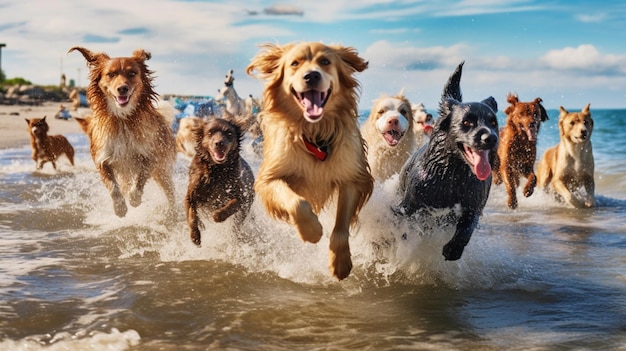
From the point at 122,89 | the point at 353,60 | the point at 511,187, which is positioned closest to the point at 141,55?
the point at 122,89

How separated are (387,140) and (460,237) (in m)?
2.72

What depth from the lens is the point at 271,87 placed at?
500cm

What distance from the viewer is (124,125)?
302 inches

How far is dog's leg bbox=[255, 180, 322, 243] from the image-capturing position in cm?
454

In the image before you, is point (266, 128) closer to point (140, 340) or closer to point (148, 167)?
point (140, 340)

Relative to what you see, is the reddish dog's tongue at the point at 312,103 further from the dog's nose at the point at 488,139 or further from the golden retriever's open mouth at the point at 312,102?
the dog's nose at the point at 488,139

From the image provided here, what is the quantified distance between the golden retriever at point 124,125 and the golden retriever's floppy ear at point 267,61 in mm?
2666

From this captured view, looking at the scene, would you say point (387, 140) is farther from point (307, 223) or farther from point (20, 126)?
point (20, 126)

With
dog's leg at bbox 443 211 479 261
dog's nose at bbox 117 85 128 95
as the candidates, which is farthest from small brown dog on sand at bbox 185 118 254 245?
dog's leg at bbox 443 211 479 261

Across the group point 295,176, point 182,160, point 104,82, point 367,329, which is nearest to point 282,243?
point 295,176

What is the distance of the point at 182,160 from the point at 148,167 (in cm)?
660

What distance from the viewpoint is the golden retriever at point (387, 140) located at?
769 centimetres

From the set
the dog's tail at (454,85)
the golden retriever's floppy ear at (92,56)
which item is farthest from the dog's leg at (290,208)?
the golden retriever's floppy ear at (92,56)

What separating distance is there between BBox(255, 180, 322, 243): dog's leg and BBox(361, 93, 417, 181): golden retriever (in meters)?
2.91
